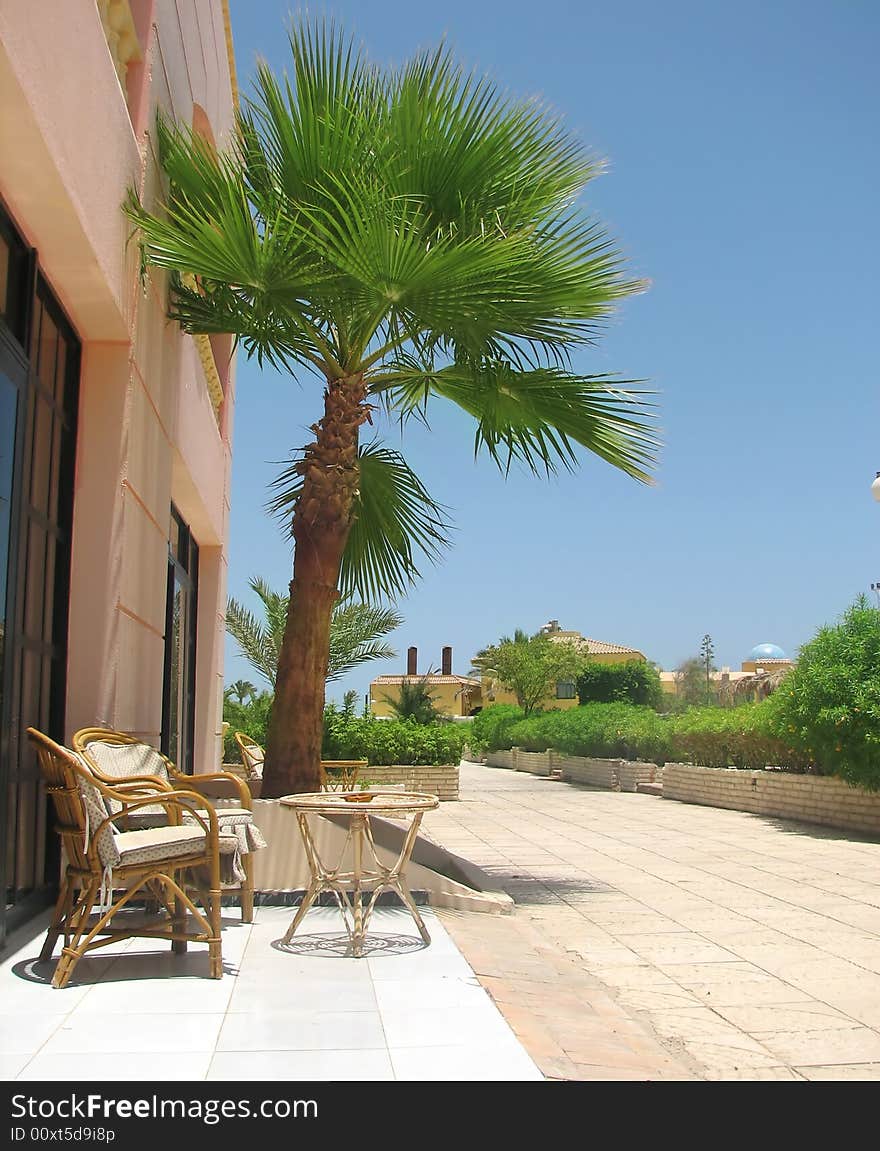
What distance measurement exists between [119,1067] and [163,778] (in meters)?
1.89

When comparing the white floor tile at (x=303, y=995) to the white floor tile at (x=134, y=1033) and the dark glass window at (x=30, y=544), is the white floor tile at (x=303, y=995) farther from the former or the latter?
the dark glass window at (x=30, y=544)

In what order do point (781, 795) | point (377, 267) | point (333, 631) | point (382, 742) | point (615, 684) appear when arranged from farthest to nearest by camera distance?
point (615, 684) < point (333, 631) < point (382, 742) < point (781, 795) < point (377, 267)

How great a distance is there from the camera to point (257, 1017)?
344 cm

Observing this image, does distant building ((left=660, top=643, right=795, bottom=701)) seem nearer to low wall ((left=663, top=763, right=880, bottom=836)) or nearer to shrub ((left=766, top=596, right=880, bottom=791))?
low wall ((left=663, top=763, right=880, bottom=836))

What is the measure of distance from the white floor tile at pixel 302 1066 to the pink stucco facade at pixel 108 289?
8.26 feet

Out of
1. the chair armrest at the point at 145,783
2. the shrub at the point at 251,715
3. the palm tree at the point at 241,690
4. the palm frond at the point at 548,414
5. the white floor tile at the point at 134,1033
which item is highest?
the palm frond at the point at 548,414

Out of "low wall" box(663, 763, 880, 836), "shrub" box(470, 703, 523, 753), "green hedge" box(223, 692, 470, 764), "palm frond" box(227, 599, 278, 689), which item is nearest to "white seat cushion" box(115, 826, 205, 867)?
"low wall" box(663, 763, 880, 836)

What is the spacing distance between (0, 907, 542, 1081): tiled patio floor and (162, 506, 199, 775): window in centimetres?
438

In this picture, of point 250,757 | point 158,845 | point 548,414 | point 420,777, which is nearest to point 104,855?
point 158,845

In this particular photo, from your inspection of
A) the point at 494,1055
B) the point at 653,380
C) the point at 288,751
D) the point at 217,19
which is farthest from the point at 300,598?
the point at 217,19

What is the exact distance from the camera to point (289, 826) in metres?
5.94

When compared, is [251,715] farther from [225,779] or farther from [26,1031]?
[26,1031]

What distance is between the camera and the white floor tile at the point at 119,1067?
277 cm

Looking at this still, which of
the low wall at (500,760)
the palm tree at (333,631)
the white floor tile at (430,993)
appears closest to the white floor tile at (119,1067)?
the white floor tile at (430,993)
